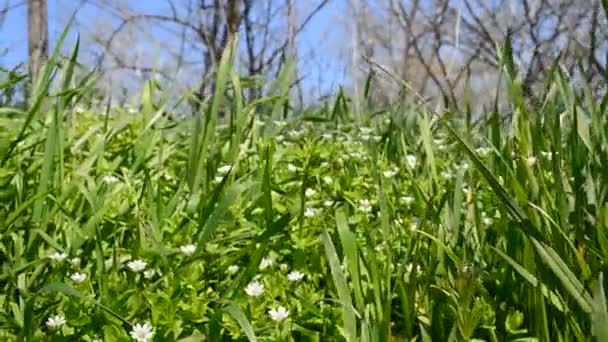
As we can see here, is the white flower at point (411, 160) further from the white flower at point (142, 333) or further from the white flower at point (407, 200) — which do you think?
the white flower at point (142, 333)

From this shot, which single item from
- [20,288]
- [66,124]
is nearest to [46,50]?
[66,124]

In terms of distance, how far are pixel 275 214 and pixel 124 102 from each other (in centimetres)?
161

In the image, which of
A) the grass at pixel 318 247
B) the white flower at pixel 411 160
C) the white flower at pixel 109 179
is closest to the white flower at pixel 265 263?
the grass at pixel 318 247

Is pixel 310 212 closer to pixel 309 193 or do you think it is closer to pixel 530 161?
pixel 309 193

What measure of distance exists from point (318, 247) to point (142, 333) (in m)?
0.39

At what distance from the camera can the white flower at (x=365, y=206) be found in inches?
60.4

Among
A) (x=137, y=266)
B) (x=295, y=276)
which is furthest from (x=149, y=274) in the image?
(x=295, y=276)

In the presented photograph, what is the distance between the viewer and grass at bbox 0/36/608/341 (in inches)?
40.9

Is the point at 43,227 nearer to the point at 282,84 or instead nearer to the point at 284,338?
the point at 284,338

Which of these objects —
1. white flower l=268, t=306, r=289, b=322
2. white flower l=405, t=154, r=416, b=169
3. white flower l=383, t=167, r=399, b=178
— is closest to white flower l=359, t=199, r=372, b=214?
white flower l=383, t=167, r=399, b=178

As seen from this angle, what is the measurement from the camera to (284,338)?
3.52 feet

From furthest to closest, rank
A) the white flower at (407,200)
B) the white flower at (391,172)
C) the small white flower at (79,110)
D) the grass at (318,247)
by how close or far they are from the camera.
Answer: the small white flower at (79,110), the white flower at (391,172), the white flower at (407,200), the grass at (318,247)

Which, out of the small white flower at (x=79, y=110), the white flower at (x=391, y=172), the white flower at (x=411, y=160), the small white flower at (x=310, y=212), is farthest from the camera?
the small white flower at (x=79, y=110)

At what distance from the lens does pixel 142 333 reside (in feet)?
3.46
